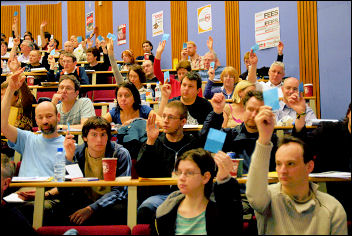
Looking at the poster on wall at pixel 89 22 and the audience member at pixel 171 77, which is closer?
the audience member at pixel 171 77

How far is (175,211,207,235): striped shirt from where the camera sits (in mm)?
1721

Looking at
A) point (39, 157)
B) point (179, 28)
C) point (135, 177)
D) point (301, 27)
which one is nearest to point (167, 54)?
point (179, 28)

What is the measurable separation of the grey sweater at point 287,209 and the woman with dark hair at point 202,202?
10cm

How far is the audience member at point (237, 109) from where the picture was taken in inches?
125

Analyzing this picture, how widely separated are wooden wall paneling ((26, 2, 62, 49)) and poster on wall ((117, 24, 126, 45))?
2122 mm

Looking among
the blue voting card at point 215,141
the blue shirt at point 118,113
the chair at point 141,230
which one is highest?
the blue shirt at point 118,113

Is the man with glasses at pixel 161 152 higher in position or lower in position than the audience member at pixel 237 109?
lower

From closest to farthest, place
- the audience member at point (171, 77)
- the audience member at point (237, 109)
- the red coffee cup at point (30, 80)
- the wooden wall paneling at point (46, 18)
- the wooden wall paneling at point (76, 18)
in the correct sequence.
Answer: the audience member at point (237, 109) → the audience member at point (171, 77) → the red coffee cup at point (30, 80) → the wooden wall paneling at point (76, 18) → the wooden wall paneling at point (46, 18)

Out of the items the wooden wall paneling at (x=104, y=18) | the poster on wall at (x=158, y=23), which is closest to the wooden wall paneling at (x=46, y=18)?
the wooden wall paneling at (x=104, y=18)

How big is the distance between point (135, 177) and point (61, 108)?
72.7 inches

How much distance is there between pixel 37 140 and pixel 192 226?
1412 millimetres

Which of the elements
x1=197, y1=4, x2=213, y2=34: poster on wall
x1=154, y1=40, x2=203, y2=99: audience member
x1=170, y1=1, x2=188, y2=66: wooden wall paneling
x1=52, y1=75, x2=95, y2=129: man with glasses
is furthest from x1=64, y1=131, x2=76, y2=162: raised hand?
x1=170, y1=1, x2=188, y2=66: wooden wall paneling

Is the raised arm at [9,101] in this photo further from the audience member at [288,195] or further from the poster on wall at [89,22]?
the poster on wall at [89,22]

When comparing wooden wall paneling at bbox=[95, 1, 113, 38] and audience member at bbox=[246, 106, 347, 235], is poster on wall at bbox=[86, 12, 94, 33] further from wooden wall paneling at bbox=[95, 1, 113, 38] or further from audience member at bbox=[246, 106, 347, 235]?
audience member at bbox=[246, 106, 347, 235]
